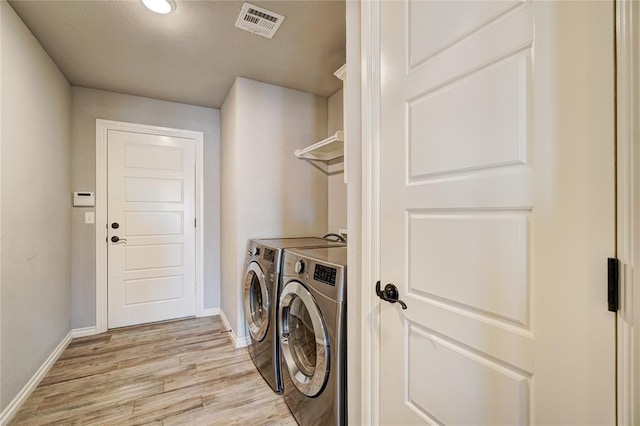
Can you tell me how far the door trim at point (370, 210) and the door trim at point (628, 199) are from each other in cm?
62

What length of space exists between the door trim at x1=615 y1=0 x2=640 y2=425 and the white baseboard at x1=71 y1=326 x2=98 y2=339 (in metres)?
3.65

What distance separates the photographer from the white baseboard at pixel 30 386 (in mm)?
1583

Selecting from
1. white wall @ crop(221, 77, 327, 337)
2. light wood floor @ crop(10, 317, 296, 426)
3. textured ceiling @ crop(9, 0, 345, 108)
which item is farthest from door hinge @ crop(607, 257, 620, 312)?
white wall @ crop(221, 77, 327, 337)

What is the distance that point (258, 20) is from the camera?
1.76 m

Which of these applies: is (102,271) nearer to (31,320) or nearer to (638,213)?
(31,320)

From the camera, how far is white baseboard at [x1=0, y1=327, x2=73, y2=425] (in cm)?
158

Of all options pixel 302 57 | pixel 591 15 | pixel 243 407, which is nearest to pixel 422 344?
pixel 591 15

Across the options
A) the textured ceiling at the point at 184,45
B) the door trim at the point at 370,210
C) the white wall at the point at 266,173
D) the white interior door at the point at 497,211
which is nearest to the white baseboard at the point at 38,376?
the white wall at the point at 266,173

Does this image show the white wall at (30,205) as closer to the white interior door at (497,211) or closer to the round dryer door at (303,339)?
the round dryer door at (303,339)

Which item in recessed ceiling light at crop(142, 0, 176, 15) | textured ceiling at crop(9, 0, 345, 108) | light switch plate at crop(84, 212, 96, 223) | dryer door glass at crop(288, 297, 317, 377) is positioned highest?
textured ceiling at crop(9, 0, 345, 108)

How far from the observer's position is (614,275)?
0.51 m

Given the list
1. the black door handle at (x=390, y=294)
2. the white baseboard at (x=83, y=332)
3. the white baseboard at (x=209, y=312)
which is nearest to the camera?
the black door handle at (x=390, y=294)

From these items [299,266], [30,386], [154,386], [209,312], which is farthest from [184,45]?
[209,312]

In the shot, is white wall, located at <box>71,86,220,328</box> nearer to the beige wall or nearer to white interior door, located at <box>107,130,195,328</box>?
white interior door, located at <box>107,130,195,328</box>
